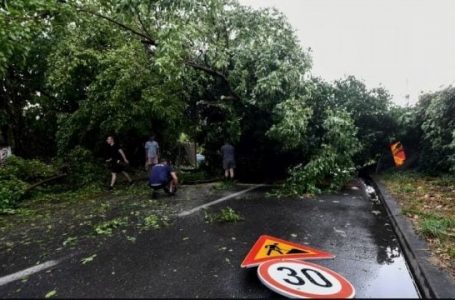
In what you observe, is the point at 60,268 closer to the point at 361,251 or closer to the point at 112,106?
the point at 361,251

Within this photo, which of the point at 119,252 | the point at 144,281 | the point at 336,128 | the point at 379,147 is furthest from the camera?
the point at 379,147

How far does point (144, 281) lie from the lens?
14.5 ft

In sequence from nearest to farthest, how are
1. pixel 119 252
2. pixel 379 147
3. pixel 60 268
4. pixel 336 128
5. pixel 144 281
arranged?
pixel 144 281
pixel 60 268
pixel 119 252
pixel 336 128
pixel 379 147

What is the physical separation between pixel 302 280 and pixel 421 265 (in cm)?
178

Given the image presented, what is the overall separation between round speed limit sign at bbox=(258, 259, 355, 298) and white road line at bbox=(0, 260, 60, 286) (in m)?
3.02

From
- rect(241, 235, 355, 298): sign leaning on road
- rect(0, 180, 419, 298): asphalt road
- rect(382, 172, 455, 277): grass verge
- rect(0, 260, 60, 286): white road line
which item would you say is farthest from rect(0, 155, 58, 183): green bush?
rect(382, 172, 455, 277): grass verge

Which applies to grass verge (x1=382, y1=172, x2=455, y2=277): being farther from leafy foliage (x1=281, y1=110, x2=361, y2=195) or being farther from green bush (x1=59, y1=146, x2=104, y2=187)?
green bush (x1=59, y1=146, x2=104, y2=187)

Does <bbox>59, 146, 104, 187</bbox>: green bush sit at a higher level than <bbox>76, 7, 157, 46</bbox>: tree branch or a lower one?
lower

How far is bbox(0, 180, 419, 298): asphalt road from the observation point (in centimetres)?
424

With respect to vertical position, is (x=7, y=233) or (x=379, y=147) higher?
(x=379, y=147)

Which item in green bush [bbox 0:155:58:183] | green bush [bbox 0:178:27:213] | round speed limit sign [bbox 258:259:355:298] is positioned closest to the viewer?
round speed limit sign [bbox 258:259:355:298]

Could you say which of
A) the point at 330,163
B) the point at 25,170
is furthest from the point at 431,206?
the point at 25,170

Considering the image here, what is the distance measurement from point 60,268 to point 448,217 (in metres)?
6.98

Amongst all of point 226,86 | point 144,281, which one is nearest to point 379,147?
point 226,86
